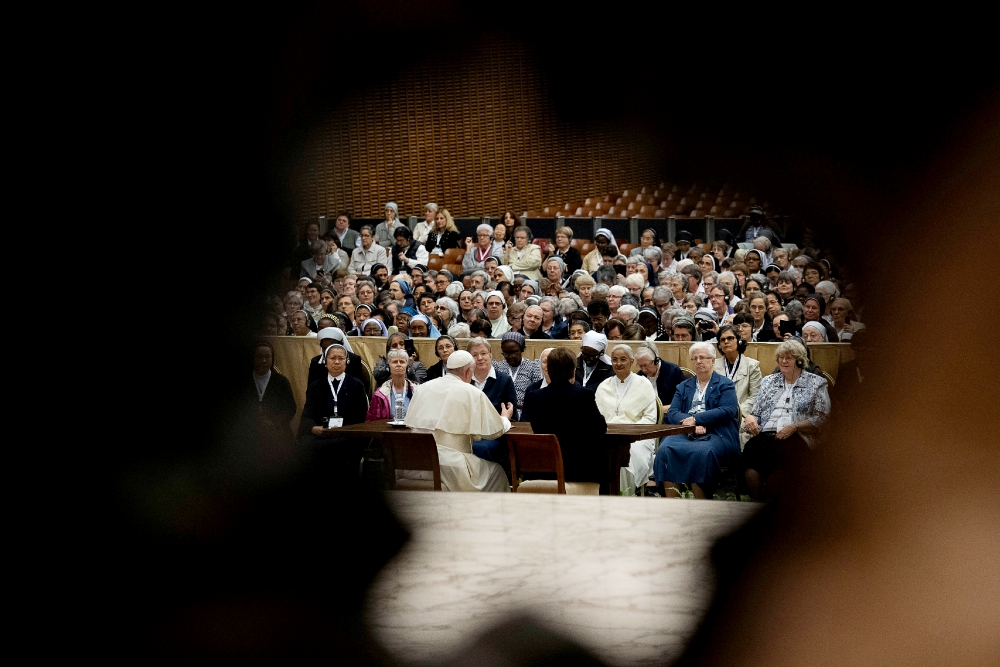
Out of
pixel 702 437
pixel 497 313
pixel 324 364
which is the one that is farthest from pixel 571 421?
pixel 497 313

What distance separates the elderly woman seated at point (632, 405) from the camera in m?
3.75

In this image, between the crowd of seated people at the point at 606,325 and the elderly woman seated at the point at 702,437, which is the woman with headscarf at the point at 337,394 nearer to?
the crowd of seated people at the point at 606,325

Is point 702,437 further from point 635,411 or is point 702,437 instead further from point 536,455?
point 536,455

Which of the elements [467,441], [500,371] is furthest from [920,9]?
[500,371]

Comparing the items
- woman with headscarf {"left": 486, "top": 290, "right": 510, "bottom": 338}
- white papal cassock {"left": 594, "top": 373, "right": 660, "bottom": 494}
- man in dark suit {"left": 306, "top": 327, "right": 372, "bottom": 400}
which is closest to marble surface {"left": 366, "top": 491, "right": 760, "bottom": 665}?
man in dark suit {"left": 306, "top": 327, "right": 372, "bottom": 400}

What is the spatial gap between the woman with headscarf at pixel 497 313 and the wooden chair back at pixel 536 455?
162cm

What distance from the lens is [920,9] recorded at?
1.57 feet

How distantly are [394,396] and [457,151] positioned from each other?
3.32m

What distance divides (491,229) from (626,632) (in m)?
5.11

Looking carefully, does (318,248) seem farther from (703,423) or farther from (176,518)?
(703,423)

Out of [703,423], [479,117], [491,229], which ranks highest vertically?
[479,117]

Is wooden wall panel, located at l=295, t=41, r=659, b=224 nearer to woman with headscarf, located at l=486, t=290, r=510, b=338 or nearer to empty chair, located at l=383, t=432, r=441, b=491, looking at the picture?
empty chair, located at l=383, t=432, r=441, b=491

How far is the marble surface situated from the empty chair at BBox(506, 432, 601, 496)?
199 cm

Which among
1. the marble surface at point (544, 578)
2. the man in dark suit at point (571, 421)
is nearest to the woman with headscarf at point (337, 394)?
the man in dark suit at point (571, 421)
